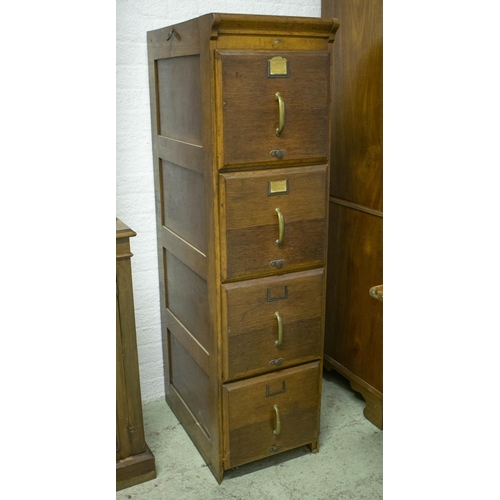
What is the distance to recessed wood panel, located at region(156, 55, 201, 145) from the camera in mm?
1946

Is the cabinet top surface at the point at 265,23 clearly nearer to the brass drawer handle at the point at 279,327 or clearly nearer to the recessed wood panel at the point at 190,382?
the brass drawer handle at the point at 279,327

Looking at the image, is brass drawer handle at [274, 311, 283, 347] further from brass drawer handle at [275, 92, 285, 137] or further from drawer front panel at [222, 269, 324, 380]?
brass drawer handle at [275, 92, 285, 137]

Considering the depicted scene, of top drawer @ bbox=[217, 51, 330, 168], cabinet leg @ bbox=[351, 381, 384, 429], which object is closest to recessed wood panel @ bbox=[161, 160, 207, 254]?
top drawer @ bbox=[217, 51, 330, 168]

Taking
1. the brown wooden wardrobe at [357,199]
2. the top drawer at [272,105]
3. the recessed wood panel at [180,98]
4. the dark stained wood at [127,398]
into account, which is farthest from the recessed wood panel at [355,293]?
the dark stained wood at [127,398]

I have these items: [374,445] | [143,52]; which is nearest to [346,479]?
[374,445]

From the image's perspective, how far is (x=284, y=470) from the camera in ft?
7.46

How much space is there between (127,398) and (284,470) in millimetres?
681

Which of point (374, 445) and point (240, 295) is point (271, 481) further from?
point (240, 295)

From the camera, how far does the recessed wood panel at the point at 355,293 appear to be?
240cm

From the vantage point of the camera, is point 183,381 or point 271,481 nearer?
point 271,481

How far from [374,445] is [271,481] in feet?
1.60

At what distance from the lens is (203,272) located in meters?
2.07

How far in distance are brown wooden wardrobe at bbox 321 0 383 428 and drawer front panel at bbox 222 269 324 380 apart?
1.09 ft
